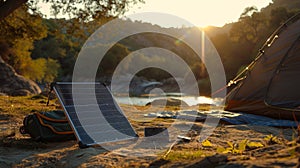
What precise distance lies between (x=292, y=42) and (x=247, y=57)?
35366mm

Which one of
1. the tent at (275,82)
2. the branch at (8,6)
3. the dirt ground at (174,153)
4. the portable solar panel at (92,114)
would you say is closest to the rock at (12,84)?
the branch at (8,6)

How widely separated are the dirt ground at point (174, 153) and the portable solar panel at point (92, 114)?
0.31m

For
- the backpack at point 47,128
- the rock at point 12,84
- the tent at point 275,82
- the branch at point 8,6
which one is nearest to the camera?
the backpack at point 47,128

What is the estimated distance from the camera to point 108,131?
495 cm

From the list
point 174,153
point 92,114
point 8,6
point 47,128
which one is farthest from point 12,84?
point 174,153

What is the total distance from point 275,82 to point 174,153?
448 cm

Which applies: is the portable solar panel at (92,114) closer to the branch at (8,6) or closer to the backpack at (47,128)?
the backpack at (47,128)

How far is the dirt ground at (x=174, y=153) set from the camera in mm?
2496

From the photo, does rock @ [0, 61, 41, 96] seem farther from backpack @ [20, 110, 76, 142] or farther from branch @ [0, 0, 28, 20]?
backpack @ [20, 110, 76, 142]

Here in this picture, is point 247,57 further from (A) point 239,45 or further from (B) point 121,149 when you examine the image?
(B) point 121,149

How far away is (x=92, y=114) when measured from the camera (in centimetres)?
511

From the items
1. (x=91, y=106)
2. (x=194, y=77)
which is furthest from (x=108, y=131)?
(x=194, y=77)

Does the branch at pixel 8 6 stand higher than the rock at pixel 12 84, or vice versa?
the branch at pixel 8 6

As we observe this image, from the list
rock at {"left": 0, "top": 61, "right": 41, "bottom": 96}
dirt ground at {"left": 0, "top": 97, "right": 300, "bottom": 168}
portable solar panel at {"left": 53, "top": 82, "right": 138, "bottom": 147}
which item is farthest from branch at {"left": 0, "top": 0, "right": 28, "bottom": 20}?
rock at {"left": 0, "top": 61, "right": 41, "bottom": 96}
